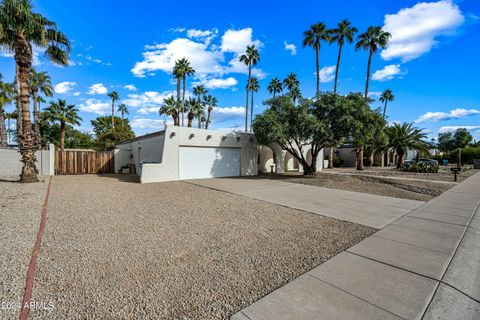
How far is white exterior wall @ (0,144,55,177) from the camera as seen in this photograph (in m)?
14.4

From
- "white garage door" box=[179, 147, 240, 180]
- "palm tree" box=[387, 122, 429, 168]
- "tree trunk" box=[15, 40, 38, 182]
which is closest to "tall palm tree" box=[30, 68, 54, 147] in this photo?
"tree trunk" box=[15, 40, 38, 182]

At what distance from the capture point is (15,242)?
403 centimetres

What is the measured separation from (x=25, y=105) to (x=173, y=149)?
721 centimetres

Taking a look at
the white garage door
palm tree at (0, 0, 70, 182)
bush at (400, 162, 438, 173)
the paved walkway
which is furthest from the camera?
bush at (400, 162, 438, 173)

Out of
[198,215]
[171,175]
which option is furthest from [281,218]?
[171,175]

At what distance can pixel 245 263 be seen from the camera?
3.47 metres

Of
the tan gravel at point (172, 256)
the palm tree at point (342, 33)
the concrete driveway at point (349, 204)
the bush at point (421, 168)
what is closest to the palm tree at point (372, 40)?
the palm tree at point (342, 33)

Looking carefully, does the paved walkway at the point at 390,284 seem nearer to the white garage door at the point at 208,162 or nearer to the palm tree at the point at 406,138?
the white garage door at the point at 208,162

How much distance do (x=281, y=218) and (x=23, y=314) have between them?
5.03 m

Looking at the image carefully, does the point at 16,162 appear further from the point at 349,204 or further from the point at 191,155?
the point at 349,204

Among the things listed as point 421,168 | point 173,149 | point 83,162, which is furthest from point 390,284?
point 421,168

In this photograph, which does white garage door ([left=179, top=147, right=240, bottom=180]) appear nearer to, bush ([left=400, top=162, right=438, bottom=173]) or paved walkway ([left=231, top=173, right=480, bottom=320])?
paved walkway ([left=231, top=173, right=480, bottom=320])

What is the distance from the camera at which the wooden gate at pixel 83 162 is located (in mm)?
15945

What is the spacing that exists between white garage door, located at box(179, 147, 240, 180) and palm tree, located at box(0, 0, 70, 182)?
754cm
